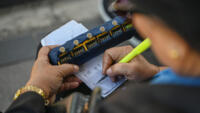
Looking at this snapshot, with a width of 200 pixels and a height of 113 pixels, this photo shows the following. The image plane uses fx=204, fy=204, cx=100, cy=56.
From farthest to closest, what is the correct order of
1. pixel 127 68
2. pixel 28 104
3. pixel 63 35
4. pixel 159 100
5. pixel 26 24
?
pixel 26 24 < pixel 63 35 < pixel 127 68 < pixel 28 104 < pixel 159 100

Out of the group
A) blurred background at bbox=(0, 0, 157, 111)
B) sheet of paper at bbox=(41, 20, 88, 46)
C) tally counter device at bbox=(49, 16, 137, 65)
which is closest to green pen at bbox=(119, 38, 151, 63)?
tally counter device at bbox=(49, 16, 137, 65)

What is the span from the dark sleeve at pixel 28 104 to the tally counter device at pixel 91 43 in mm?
149

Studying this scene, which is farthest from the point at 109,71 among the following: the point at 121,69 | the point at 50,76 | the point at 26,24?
the point at 26,24

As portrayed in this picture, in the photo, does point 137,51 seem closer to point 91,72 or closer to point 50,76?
point 91,72

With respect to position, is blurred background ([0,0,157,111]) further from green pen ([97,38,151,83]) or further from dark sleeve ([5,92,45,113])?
green pen ([97,38,151,83])

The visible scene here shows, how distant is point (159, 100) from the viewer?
1.16 feet

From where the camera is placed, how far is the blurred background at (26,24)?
1.39 meters

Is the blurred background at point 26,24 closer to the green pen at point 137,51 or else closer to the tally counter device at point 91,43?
the tally counter device at point 91,43

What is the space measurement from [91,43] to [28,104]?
31 cm

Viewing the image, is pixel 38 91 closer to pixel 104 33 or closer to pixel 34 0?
pixel 104 33

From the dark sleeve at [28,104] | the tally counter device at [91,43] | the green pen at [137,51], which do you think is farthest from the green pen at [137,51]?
the dark sleeve at [28,104]

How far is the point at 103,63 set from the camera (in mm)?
764

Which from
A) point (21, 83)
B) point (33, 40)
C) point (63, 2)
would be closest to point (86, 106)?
point (21, 83)

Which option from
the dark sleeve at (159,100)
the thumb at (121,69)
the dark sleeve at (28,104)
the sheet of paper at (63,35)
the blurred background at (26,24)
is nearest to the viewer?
the dark sleeve at (159,100)
